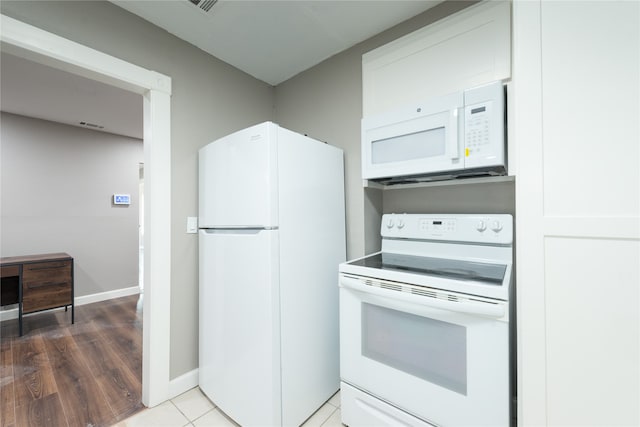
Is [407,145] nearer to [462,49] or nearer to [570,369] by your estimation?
[462,49]

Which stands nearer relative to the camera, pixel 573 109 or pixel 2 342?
pixel 573 109

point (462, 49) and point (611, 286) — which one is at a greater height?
point (462, 49)

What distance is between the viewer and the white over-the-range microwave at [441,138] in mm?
1205

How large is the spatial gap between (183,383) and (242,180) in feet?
4.77

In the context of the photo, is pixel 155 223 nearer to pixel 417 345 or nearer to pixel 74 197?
pixel 417 345

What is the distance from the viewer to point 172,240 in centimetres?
176

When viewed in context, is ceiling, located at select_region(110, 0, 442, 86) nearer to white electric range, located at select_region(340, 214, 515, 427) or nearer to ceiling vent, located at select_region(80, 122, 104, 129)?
white electric range, located at select_region(340, 214, 515, 427)

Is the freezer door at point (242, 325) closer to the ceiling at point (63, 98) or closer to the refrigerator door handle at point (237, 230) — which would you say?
the refrigerator door handle at point (237, 230)

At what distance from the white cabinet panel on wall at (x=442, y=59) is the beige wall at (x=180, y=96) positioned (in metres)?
1.15

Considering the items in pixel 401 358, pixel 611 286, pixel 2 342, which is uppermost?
pixel 611 286

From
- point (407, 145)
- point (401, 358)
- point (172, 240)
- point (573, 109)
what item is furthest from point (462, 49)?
point (172, 240)

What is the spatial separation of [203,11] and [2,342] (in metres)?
3.60

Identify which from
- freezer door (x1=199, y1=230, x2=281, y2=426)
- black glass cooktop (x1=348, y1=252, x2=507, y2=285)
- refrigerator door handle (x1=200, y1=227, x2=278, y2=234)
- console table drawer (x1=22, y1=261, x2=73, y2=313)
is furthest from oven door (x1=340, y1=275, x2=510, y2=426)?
console table drawer (x1=22, y1=261, x2=73, y2=313)

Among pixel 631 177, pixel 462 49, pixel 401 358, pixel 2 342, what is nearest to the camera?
pixel 631 177
